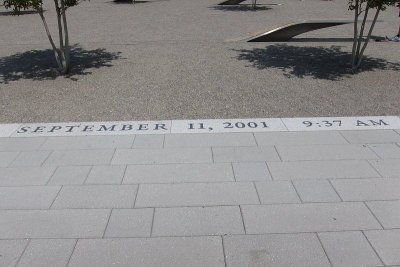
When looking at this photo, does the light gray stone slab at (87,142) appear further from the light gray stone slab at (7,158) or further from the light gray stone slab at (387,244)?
the light gray stone slab at (387,244)

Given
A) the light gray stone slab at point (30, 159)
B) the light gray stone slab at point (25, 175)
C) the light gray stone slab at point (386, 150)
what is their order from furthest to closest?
the light gray stone slab at point (386, 150) < the light gray stone slab at point (30, 159) < the light gray stone slab at point (25, 175)

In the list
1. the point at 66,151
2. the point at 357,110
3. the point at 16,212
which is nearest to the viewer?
the point at 16,212

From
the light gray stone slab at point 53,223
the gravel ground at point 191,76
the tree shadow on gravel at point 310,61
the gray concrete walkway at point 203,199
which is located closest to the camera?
the gray concrete walkway at point 203,199

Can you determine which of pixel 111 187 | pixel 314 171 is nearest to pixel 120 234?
pixel 111 187

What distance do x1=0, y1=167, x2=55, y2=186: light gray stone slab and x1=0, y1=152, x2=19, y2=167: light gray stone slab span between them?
189mm

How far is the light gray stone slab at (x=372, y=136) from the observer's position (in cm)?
621

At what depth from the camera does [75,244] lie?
3883 millimetres

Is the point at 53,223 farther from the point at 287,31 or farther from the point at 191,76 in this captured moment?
the point at 287,31

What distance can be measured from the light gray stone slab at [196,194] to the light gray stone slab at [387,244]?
1.29m

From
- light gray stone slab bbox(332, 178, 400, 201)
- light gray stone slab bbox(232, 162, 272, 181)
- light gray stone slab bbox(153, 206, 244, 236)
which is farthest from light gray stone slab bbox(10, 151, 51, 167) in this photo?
light gray stone slab bbox(332, 178, 400, 201)

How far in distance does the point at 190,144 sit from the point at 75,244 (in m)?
2.72

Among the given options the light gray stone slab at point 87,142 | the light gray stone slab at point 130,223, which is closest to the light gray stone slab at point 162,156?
the light gray stone slab at point 87,142

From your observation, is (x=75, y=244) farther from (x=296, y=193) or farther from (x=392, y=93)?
(x=392, y=93)

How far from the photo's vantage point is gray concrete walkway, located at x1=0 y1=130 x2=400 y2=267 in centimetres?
376
